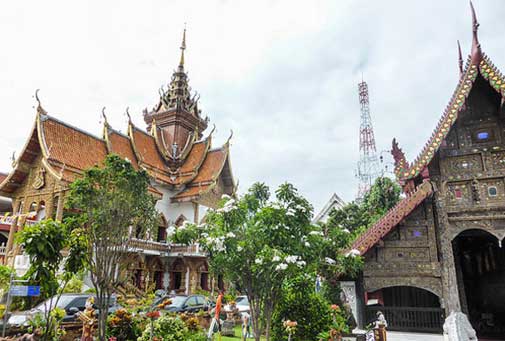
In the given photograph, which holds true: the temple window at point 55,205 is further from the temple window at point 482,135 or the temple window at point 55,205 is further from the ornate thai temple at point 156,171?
the temple window at point 482,135

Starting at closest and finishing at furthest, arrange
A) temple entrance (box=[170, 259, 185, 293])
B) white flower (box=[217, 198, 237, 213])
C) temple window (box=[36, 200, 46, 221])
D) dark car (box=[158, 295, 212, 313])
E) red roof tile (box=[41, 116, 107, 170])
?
white flower (box=[217, 198, 237, 213]) < dark car (box=[158, 295, 212, 313]) < red roof tile (box=[41, 116, 107, 170]) < temple window (box=[36, 200, 46, 221]) < temple entrance (box=[170, 259, 185, 293])

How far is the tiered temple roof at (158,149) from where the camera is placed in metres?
18.4

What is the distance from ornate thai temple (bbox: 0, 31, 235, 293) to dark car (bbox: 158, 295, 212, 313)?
40.6 inches

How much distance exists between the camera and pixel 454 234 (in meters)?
8.47

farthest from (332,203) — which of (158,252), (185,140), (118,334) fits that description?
(118,334)

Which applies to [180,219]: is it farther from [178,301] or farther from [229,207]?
[229,207]

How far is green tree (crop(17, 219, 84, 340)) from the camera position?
6941 millimetres

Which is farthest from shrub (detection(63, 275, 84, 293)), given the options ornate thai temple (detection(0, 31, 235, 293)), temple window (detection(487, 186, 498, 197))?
temple window (detection(487, 186, 498, 197))

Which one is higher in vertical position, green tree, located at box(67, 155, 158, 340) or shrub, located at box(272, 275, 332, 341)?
green tree, located at box(67, 155, 158, 340)

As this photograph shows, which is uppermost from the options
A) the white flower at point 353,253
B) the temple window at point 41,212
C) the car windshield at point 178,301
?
the temple window at point 41,212

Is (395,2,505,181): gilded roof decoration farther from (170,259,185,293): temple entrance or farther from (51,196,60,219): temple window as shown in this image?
(170,259,185,293): temple entrance

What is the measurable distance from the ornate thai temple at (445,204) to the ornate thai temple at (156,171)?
8.54 m

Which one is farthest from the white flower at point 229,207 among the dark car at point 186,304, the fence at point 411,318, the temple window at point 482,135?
the dark car at point 186,304

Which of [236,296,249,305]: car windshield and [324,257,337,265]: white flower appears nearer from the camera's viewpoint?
[324,257,337,265]: white flower
